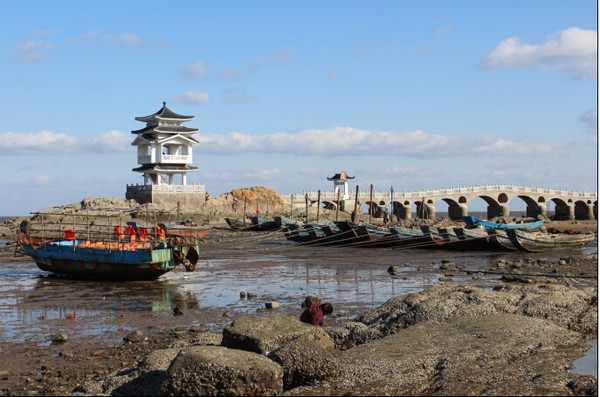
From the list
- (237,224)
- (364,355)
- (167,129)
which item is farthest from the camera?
(167,129)

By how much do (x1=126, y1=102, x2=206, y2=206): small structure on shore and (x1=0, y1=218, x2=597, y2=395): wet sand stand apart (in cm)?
2782

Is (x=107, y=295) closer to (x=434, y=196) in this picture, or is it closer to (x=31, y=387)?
(x=31, y=387)

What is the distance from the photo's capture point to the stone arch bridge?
218ft

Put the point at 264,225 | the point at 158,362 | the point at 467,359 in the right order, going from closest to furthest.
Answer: the point at 158,362
the point at 467,359
the point at 264,225

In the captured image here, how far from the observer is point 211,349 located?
7703mm

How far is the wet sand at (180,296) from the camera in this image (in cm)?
1034

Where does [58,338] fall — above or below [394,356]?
below

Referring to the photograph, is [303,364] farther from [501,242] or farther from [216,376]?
[501,242]

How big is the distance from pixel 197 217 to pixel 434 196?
2753 centimetres

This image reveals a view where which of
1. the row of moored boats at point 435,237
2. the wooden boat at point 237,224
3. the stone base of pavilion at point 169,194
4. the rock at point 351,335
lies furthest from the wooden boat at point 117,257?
the stone base of pavilion at point 169,194

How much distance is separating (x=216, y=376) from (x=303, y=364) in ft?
4.10

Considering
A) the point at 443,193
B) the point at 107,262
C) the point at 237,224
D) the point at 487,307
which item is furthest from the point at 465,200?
the point at 487,307

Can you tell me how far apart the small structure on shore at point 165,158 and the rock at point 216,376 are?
5217 centimetres

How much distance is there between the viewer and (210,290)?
725 inches
